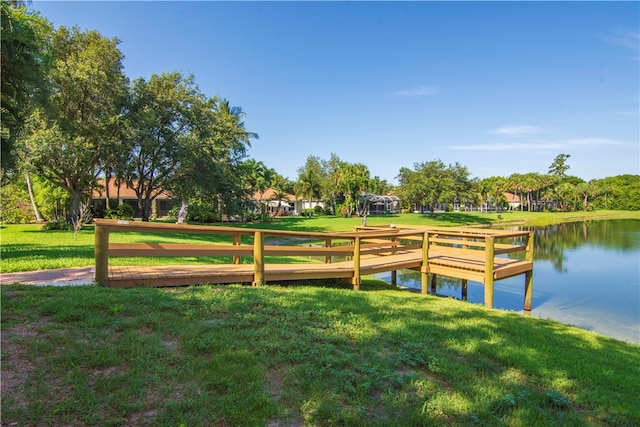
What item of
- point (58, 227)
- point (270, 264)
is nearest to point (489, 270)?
point (270, 264)

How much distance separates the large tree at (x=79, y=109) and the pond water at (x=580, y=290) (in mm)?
15532

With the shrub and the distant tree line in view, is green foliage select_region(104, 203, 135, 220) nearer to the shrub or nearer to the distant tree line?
the distant tree line

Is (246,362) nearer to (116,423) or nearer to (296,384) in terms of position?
(296,384)

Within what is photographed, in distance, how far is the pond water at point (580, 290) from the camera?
823 centimetres

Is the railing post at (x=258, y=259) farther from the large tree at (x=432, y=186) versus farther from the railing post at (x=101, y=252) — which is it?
the large tree at (x=432, y=186)

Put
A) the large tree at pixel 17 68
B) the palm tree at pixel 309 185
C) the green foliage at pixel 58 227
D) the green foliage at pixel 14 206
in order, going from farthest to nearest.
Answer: the palm tree at pixel 309 185, the green foliage at pixel 14 206, the green foliage at pixel 58 227, the large tree at pixel 17 68

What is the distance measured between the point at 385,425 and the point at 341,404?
33cm

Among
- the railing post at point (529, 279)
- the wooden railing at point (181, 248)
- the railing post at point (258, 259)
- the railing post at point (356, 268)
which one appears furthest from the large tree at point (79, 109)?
the railing post at point (529, 279)

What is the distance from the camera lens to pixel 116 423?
212 cm

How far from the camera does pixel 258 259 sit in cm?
577

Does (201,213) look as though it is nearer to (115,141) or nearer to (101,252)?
(115,141)

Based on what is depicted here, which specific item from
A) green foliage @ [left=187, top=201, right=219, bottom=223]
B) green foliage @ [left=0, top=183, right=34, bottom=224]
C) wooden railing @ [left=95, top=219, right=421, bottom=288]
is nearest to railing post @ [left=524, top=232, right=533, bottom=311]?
wooden railing @ [left=95, top=219, right=421, bottom=288]

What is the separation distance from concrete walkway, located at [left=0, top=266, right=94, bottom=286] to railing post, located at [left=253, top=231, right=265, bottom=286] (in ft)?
7.60

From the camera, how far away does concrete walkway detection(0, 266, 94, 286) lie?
5.20 meters
